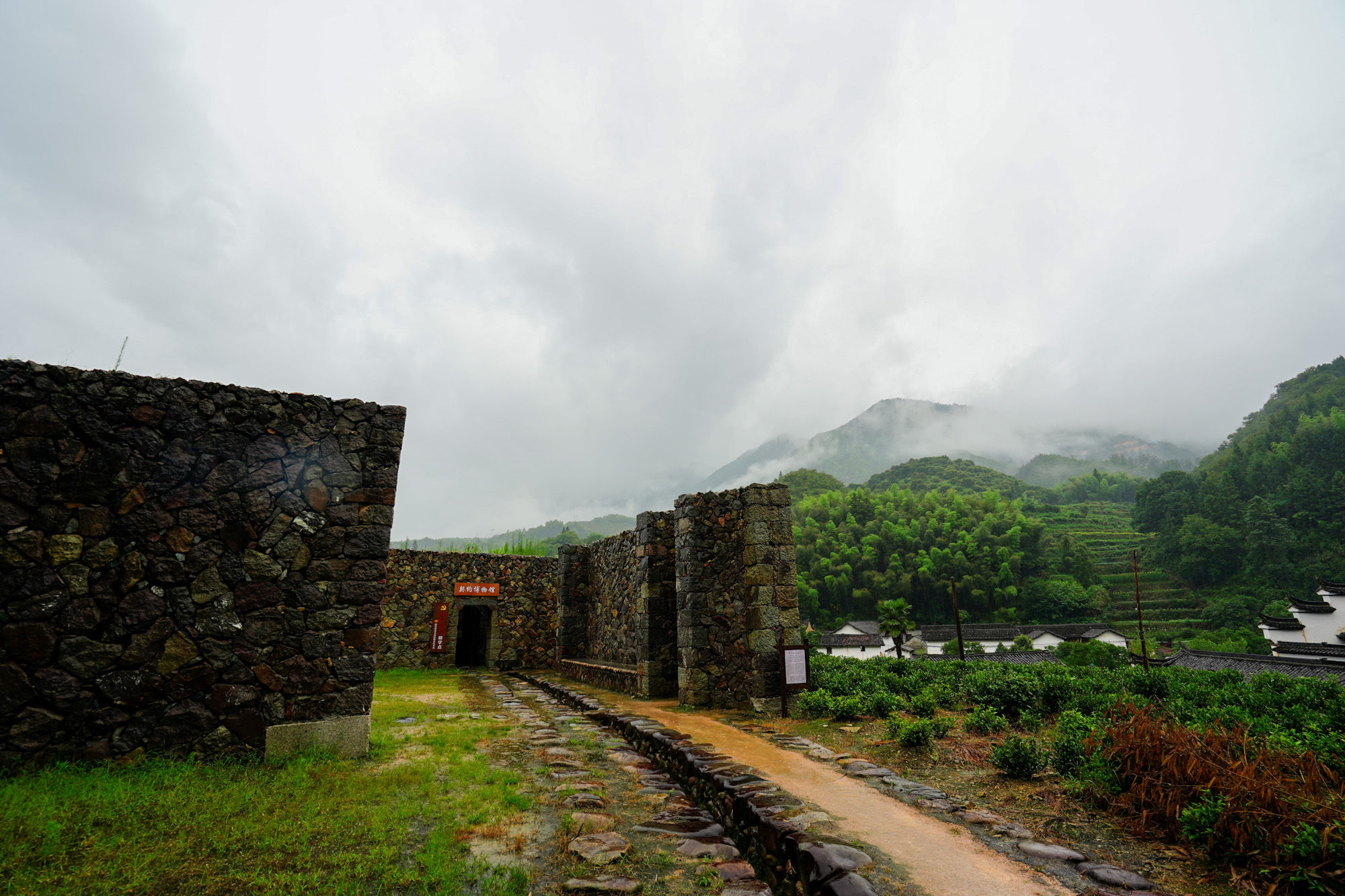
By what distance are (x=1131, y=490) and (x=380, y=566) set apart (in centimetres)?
17399

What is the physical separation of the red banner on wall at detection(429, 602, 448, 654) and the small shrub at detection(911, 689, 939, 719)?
44.6ft

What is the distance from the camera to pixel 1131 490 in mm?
139000

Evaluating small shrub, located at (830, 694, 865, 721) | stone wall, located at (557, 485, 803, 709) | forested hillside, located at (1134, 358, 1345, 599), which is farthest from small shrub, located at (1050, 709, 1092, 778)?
forested hillside, located at (1134, 358, 1345, 599)

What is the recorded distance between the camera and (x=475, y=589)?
57.3ft

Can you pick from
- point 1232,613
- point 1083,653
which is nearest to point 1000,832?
point 1083,653

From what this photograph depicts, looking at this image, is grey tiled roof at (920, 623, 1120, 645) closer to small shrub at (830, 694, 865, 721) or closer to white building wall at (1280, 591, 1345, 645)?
white building wall at (1280, 591, 1345, 645)

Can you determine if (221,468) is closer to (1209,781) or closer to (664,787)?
(664,787)

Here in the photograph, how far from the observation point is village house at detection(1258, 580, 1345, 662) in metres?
35.1

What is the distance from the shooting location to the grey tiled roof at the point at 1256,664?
21016 mm

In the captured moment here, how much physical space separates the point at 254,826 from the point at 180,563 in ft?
8.43

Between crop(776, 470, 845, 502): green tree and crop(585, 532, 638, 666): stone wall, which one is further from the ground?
crop(776, 470, 845, 502): green tree

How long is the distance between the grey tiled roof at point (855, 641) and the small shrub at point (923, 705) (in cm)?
4994

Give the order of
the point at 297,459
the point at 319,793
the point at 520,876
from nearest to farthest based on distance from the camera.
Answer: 1. the point at 520,876
2. the point at 319,793
3. the point at 297,459

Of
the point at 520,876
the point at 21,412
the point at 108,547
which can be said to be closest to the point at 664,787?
the point at 520,876
